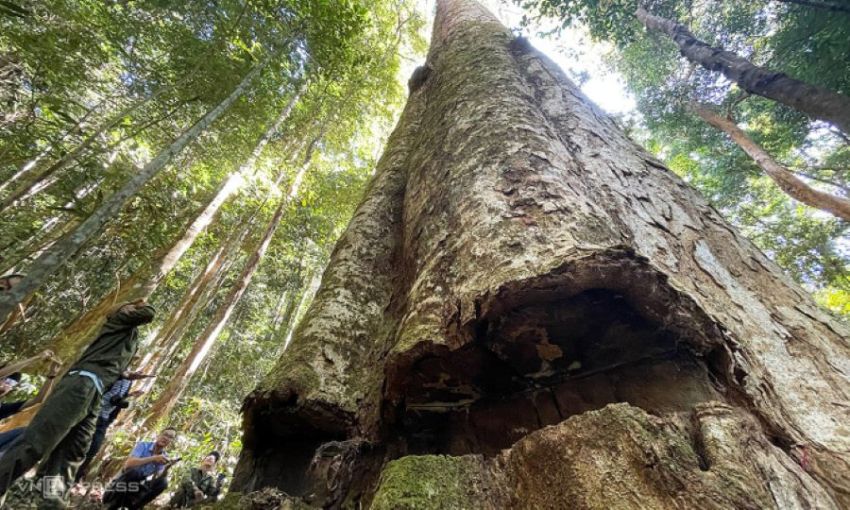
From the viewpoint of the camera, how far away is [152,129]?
6844 millimetres

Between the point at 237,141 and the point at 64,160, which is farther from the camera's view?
the point at 237,141

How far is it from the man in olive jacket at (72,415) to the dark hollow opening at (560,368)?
7.45 ft

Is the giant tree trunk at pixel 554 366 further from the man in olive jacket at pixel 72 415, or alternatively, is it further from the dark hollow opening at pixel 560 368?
the man in olive jacket at pixel 72 415

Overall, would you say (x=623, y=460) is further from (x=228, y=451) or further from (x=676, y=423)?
(x=228, y=451)

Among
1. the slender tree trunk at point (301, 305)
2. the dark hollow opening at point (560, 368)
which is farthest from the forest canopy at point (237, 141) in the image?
the dark hollow opening at point (560, 368)

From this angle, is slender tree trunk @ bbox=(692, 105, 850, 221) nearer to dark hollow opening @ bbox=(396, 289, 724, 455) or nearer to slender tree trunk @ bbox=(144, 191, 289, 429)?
dark hollow opening @ bbox=(396, 289, 724, 455)

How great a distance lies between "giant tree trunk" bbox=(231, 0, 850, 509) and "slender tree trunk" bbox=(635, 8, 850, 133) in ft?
7.03

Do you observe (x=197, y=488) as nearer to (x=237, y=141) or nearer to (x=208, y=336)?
(x=208, y=336)

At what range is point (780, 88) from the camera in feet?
10.2

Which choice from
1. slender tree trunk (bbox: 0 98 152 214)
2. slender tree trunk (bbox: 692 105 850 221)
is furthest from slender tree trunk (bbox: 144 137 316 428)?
slender tree trunk (bbox: 692 105 850 221)

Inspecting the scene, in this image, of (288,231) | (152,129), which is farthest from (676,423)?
(288,231)

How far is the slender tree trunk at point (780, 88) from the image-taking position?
283 cm

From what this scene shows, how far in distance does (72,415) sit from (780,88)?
5.32 m

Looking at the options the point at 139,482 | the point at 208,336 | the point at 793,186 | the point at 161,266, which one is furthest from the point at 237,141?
the point at 793,186
